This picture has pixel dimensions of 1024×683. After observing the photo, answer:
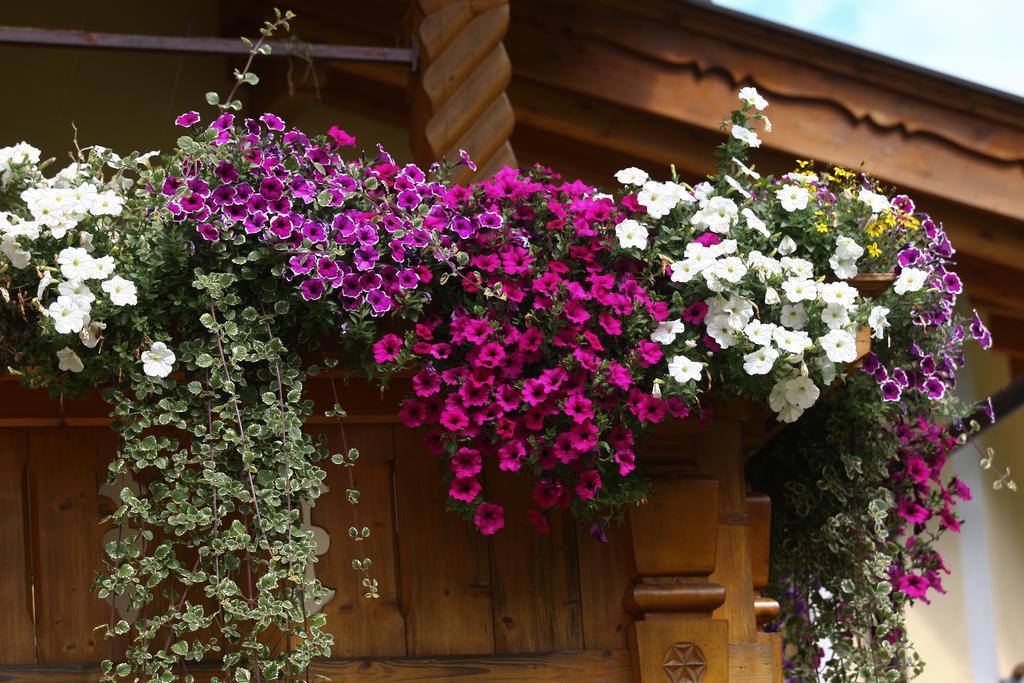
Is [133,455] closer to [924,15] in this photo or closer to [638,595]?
[638,595]

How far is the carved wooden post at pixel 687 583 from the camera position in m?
2.38

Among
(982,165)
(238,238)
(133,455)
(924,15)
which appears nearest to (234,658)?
(133,455)

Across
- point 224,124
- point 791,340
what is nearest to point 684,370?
point 791,340

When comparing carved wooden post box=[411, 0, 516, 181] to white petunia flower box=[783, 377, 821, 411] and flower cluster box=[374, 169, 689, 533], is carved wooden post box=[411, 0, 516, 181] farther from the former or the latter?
white petunia flower box=[783, 377, 821, 411]

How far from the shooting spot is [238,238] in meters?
2.19

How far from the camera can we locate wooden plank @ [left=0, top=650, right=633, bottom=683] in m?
2.30

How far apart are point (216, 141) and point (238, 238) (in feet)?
0.66

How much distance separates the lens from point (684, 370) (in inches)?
86.9

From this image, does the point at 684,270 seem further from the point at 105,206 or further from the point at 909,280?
the point at 105,206

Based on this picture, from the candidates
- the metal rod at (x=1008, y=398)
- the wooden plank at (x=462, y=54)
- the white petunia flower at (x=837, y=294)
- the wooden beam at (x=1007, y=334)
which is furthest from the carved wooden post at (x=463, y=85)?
the wooden beam at (x=1007, y=334)

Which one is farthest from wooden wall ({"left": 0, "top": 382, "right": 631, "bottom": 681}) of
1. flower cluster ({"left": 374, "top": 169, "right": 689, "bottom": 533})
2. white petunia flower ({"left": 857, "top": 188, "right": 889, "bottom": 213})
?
white petunia flower ({"left": 857, "top": 188, "right": 889, "bottom": 213})

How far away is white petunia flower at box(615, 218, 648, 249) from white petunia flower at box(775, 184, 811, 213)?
0.87 ft

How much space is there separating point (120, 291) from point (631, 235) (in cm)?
81

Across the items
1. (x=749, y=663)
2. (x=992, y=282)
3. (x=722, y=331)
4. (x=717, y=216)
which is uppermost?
(x=992, y=282)
